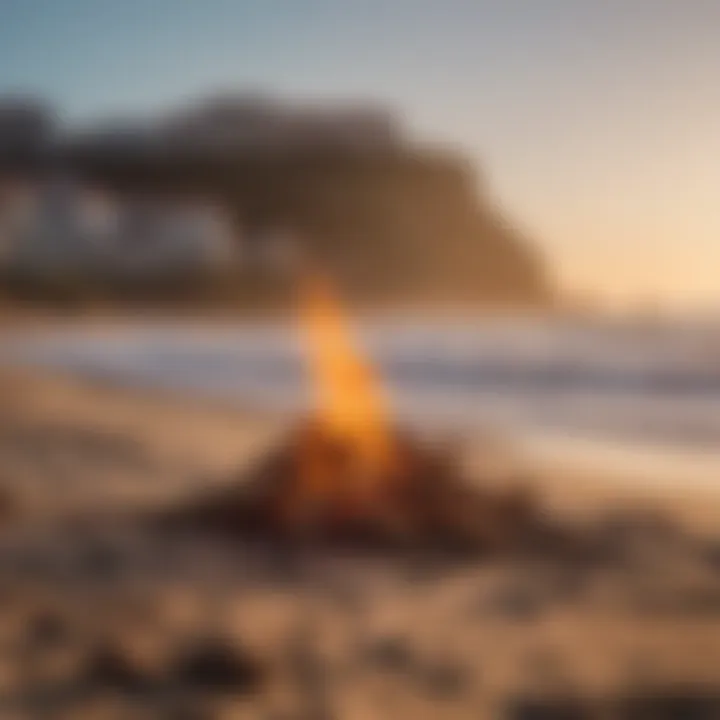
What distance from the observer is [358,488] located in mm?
955

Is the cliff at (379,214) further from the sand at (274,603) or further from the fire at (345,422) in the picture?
the sand at (274,603)

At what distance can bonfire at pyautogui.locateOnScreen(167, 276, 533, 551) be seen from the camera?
→ 943 millimetres

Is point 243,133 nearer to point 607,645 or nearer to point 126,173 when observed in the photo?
point 126,173

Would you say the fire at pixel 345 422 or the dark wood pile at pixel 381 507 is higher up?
the fire at pixel 345 422

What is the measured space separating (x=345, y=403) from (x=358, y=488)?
0.10m

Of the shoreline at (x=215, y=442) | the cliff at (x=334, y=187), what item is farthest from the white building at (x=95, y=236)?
the shoreline at (x=215, y=442)

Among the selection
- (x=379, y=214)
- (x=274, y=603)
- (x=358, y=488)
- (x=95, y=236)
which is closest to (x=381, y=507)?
(x=358, y=488)

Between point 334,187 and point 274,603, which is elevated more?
point 334,187

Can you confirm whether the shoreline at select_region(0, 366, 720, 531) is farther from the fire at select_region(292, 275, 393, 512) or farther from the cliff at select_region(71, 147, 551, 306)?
the cliff at select_region(71, 147, 551, 306)

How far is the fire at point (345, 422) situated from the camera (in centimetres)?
94

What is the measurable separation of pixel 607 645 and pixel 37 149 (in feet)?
2.84

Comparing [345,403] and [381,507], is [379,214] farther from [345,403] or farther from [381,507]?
[381,507]

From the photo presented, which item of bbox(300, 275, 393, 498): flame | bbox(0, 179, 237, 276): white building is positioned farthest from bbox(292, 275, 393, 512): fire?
bbox(0, 179, 237, 276): white building

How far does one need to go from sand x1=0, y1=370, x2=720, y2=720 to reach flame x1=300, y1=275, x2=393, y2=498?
0.06 metres
